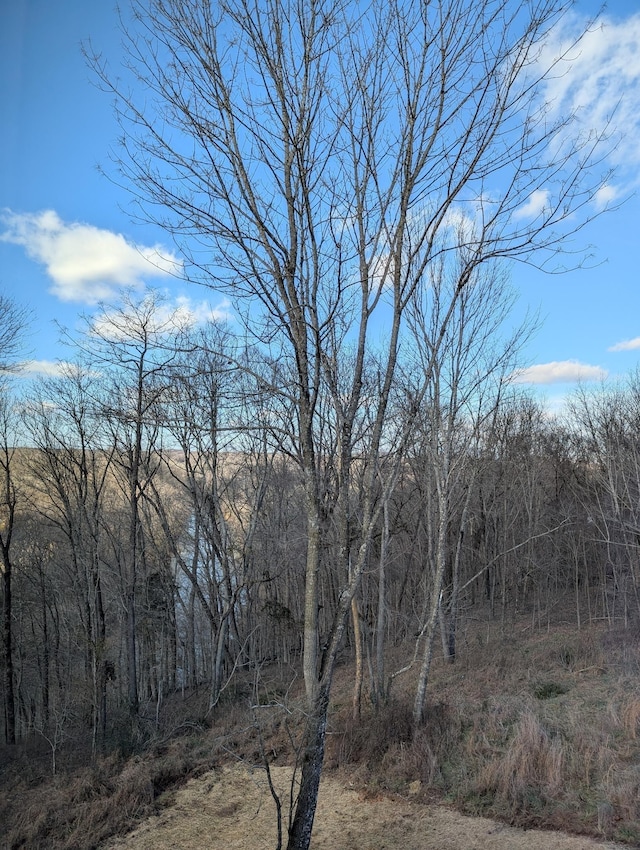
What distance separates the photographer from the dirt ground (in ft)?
16.5

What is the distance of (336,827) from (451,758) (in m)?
2.00

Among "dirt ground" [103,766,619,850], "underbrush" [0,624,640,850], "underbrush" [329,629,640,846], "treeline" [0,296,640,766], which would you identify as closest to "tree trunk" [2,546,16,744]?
"treeline" [0,296,640,766]

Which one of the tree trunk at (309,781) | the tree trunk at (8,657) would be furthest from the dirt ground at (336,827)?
the tree trunk at (8,657)

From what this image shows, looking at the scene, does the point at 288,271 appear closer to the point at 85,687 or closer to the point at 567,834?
the point at 567,834

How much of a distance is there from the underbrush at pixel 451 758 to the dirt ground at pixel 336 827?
25 centimetres

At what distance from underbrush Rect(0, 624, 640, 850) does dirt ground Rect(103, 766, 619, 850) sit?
250 mm

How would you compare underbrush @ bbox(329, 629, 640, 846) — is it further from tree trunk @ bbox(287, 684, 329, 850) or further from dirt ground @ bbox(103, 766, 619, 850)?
tree trunk @ bbox(287, 684, 329, 850)

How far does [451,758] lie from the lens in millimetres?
6852

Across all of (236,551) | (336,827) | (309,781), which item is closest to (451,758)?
(336,827)

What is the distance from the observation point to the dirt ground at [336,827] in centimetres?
504

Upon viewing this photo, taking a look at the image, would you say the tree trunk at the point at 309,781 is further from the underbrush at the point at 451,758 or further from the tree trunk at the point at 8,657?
the tree trunk at the point at 8,657

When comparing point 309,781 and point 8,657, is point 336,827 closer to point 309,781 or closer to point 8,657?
point 309,781

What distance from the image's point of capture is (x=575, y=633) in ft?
48.0

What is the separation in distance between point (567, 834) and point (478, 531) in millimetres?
18091
